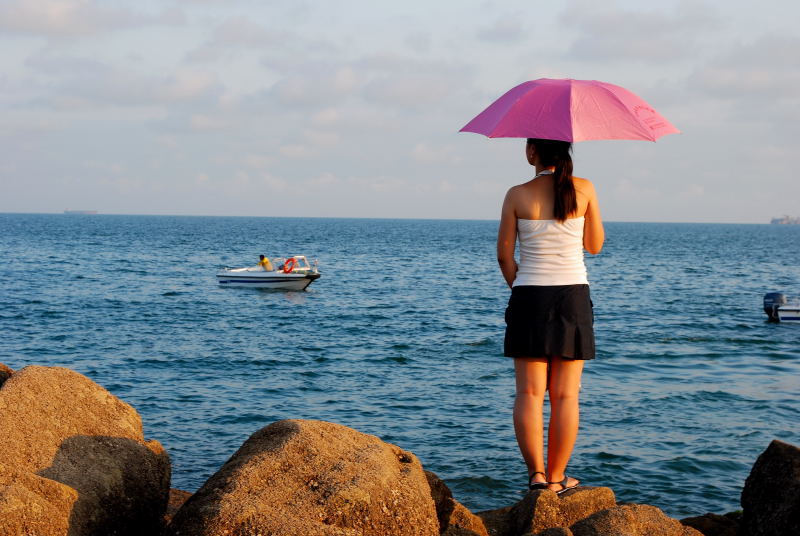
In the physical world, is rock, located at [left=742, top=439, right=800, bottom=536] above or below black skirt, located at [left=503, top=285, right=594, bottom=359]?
below

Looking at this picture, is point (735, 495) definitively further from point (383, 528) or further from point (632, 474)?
point (383, 528)

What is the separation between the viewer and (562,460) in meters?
5.14

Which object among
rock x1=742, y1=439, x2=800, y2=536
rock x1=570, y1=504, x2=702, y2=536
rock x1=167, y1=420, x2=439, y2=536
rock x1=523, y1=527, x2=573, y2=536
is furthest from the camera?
rock x1=742, y1=439, x2=800, y2=536

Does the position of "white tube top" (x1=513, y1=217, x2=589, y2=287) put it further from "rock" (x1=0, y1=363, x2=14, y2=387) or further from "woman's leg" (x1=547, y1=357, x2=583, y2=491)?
"rock" (x1=0, y1=363, x2=14, y2=387)

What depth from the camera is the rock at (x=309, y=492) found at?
3869mm

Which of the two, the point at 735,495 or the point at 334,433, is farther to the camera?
the point at 735,495

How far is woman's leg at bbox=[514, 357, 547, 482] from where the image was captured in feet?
16.1

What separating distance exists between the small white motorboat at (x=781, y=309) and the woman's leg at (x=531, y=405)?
24.1 metres

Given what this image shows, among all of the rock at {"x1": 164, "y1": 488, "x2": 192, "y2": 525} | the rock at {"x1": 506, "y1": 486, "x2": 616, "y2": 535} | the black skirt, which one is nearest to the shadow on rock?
the rock at {"x1": 164, "y1": 488, "x2": 192, "y2": 525}

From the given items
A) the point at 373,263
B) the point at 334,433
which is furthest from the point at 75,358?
the point at 373,263

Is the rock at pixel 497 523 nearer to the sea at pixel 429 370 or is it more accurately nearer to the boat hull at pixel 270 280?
the sea at pixel 429 370

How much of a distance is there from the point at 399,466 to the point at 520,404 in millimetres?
876

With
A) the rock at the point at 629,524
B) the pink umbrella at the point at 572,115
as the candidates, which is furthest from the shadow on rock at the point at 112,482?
the pink umbrella at the point at 572,115

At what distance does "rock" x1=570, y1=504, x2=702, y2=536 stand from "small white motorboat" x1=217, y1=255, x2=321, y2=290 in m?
30.9
